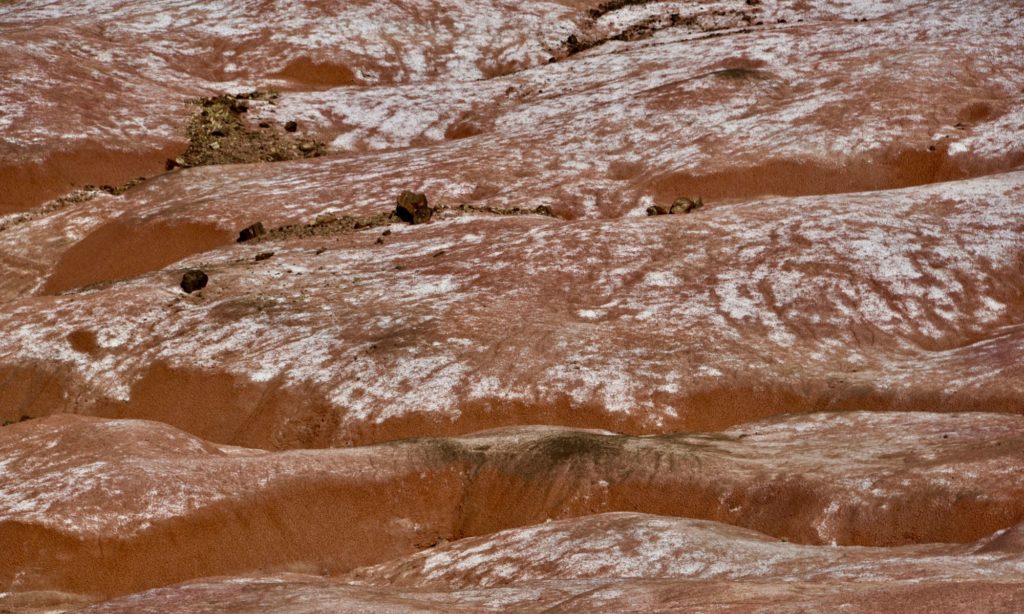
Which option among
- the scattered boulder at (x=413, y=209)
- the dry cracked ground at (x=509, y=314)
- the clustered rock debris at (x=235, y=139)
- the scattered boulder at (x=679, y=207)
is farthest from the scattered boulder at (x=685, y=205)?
the clustered rock debris at (x=235, y=139)

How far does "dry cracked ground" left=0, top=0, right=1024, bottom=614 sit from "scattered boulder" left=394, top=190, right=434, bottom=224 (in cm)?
14

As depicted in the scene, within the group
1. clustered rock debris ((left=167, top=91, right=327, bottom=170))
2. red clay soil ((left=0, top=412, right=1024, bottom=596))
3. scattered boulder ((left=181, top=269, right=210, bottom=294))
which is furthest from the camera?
clustered rock debris ((left=167, top=91, right=327, bottom=170))

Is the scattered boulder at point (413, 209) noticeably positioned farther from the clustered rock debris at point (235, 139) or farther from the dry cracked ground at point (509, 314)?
the clustered rock debris at point (235, 139)

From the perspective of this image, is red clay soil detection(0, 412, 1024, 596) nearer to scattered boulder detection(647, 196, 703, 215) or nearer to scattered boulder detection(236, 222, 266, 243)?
scattered boulder detection(647, 196, 703, 215)

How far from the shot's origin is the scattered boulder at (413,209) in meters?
44.8

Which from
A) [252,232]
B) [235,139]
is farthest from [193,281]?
[235,139]

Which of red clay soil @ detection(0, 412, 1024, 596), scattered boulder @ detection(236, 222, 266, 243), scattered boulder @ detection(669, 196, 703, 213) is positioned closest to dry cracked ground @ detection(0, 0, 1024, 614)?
red clay soil @ detection(0, 412, 1024, 596)

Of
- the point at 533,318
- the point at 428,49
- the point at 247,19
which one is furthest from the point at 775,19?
the point at 533,318

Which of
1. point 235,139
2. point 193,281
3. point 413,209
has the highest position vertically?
point 193,281

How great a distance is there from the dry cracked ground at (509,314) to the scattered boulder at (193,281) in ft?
0.40

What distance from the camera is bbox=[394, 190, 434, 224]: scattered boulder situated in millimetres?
44781

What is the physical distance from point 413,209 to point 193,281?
29.3 feet

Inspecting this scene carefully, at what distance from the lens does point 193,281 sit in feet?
127

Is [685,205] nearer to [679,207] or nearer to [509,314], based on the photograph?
[679,207]
